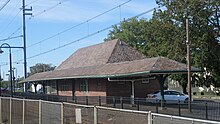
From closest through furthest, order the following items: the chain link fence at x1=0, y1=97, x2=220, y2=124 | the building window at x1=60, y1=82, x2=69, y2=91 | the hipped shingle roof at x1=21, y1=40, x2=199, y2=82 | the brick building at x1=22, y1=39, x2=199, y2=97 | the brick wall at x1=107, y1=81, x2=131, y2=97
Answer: the chain link fence at x1=0, y1=97, x2=220, y2=124 < the hipped shingle roof at x1=21, y1=40, x2=199, y2=82 < the brick building at x1=22, y1=39, x2=199, y2=97 < the brick wall at x1=107, y1=81, x2=131, y2=97 < the building window at x1=60, y1=82, x2=69, y2=91

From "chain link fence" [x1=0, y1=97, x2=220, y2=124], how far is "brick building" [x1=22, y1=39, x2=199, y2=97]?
41.3ft

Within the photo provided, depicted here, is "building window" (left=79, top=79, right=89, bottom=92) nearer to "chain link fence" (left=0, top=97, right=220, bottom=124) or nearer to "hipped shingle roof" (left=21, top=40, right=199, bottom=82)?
"hipped shingle roof" (left=21, top=40, right=199, bottom=82)

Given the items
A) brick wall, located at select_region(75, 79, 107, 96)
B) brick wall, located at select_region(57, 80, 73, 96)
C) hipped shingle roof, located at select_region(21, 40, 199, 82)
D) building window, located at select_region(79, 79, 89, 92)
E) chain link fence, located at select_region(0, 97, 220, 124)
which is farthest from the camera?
brick wall, located at select_region(57, 80, 73, 96)

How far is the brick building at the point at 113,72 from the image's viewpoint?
30222mm

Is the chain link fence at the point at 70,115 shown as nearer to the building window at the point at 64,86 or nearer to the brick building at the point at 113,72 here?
the brick building at the point at 113,72

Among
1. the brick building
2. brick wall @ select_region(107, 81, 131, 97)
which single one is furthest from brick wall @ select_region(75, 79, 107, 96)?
brick wall @ select_region(107, 81, 131, 97)

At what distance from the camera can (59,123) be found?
40.3 ft

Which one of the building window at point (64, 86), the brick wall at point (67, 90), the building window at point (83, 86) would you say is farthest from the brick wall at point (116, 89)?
the building window at point (64, 86)

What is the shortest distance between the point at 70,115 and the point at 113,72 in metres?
22.0

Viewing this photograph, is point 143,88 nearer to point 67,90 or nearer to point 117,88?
point 117,88

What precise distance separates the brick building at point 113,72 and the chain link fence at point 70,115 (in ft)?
41.3

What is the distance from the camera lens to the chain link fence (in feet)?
24.1

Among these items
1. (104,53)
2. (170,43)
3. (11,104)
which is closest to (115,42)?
(104,53)

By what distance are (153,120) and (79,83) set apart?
38953mm
